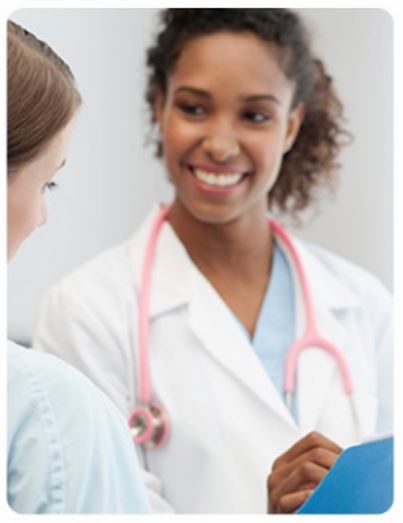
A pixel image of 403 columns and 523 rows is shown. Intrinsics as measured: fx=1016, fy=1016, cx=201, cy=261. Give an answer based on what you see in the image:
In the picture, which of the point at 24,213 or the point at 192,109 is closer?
the point at 24,213

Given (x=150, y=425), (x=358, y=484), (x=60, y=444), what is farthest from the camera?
(x=150, y=425)

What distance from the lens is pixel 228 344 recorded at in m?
0.91

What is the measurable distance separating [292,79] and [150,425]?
13.1 inches

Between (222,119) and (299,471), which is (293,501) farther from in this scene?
(222,119)

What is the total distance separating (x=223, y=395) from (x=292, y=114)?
0.27 metres

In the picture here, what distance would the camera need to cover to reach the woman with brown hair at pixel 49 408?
585 mm

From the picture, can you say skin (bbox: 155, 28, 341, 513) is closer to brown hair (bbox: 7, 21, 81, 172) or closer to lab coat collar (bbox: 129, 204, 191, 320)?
lab coat collar (bbox: 129, 204, 191, 320)

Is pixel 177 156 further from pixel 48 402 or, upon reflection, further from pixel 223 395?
pixel 48 402

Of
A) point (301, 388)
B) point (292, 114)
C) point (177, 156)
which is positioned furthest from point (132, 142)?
point (301, 388)

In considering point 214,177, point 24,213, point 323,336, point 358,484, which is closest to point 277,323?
point 323,336

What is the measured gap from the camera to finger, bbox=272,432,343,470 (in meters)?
0.77

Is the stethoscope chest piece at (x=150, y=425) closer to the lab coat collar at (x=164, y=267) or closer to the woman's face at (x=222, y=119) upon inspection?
the lab coat collar at (x=164, y=267)

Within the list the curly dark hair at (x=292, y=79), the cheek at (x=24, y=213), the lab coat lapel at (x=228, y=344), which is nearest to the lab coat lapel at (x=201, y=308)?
the lab coat lapel at (x=228, y=344)

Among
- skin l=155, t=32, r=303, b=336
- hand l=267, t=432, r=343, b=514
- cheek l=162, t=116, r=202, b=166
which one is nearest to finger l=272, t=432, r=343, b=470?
hand l=267, t=432, r=343, b=514
